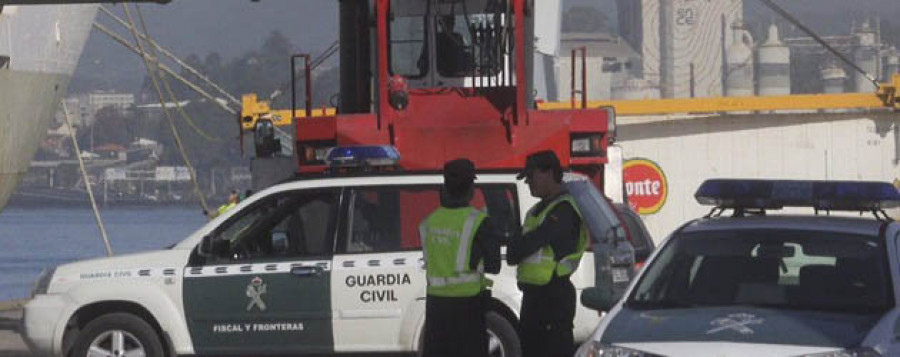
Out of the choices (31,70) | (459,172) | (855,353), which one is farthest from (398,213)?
(31,70)

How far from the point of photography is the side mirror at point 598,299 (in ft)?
35.7

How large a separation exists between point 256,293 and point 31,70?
1458 centimetres

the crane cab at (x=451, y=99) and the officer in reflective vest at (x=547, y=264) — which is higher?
the crane cab at (x=451, y=99)

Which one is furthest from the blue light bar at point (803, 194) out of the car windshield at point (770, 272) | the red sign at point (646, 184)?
the red sign at point (646, 184)

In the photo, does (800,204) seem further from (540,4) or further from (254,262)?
(540,4)

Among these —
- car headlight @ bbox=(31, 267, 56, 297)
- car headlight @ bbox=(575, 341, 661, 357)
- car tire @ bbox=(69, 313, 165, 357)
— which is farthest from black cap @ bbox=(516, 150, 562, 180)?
car headlight @ bbox=(31, 267, 56, 297)

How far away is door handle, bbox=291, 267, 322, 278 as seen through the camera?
1402cm

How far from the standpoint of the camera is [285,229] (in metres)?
14.3

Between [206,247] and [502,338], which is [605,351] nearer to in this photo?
[502,338]

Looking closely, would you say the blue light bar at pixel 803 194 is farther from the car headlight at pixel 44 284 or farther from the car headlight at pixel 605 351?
the car headlight at pixel 44 284

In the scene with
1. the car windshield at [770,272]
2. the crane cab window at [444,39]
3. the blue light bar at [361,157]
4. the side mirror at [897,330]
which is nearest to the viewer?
the side mirror at [897,330]

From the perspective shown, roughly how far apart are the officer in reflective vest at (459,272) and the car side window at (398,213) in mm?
2576

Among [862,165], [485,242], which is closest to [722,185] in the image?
[485,242]

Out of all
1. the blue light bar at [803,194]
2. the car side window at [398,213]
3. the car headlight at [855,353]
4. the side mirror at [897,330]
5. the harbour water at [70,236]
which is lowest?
the harbour water at [70,236]
